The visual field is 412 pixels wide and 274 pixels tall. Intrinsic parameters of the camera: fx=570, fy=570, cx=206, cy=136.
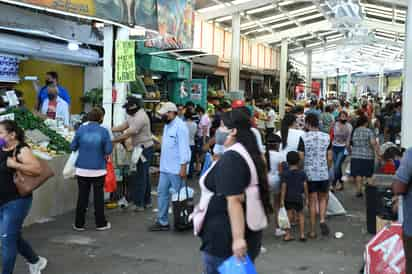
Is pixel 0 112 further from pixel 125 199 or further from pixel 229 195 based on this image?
pixel 229 195

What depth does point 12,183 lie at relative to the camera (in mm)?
5332

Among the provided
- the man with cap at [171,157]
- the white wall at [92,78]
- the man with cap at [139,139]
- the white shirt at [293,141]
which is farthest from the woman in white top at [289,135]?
the white wall at [92,78]

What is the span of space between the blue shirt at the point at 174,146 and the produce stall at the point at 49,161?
1695mm

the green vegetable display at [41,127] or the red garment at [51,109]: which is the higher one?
the red garment at [51,109]

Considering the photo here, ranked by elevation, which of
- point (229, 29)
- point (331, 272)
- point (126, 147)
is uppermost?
point (229, 29)

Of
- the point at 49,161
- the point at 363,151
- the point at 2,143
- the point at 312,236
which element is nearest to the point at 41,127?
the point at 49,161

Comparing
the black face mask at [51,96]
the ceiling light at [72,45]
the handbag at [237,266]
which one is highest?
the ceiling light at [72,45]

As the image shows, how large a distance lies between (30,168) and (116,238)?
2565 millimetres

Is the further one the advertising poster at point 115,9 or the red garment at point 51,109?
the red garment at point 51,109

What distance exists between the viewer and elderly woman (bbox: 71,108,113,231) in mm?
7793

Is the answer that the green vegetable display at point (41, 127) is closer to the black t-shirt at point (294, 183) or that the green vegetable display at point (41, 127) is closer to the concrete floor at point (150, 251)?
the concrete floor at point (150, 251)

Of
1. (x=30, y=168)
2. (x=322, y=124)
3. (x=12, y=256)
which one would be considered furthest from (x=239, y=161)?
(x=322, y=124)

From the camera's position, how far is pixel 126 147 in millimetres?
9406

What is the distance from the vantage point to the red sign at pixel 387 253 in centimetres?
517
